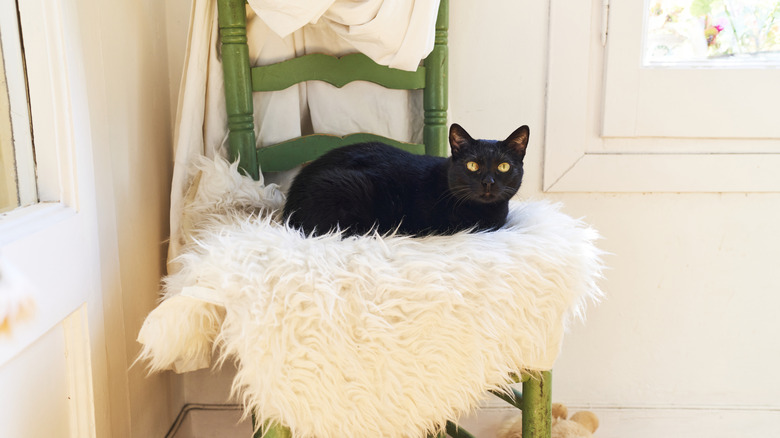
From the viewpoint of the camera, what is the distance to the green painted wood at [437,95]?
1.18 meters

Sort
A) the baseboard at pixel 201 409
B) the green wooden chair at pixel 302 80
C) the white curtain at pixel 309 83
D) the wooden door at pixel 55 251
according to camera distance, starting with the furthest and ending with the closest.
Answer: the baseboard at pixel 201 409 < the green wooden chair at pixel 302 80 < the white curtain at pixel 309 83 < the wooden door at pixel 55 251

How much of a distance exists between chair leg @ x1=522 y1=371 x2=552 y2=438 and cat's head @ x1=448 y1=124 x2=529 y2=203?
0.30 m

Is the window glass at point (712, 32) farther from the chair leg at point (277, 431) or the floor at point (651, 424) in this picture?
the chair leg at point (277, 431)

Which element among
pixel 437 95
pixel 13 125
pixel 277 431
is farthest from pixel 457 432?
pixel 13 125

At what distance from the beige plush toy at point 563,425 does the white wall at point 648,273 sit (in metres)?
0.15

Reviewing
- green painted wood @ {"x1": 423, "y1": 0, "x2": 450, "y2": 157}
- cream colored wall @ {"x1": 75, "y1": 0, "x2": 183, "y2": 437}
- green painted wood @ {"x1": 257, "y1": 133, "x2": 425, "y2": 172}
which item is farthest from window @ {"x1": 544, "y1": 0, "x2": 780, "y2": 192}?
cream colored wall @ {"x1": 75, "y1": 0, "x2": 183, "y2": 437}

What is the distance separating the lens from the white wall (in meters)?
1.33

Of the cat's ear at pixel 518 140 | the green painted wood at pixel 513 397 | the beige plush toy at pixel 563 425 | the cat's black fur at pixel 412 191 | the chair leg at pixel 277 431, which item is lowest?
the beige plush toy at pixel 563 425

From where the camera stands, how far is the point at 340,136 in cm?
122

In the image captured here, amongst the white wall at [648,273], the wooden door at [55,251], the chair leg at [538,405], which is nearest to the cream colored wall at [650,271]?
the white wall at [648,273]

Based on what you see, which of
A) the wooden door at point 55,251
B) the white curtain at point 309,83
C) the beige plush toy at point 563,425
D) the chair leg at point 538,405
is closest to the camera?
the wooden door at point 55,251

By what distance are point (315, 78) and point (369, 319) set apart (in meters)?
0.63

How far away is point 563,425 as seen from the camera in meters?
1.26

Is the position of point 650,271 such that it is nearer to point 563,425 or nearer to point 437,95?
point 563,425
